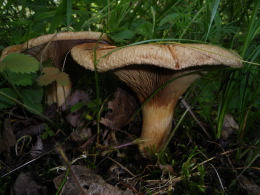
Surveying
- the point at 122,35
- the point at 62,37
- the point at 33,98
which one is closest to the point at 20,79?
the point at 33,98

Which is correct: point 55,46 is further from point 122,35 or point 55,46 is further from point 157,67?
point 157,67

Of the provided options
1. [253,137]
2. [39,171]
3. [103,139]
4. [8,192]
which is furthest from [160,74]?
[8,192]

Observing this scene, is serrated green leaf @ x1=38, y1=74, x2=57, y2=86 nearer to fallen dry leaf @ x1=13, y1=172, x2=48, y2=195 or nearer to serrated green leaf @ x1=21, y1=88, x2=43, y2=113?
serrated green leaf @ x1=21, y1=88, x2=43, y2=113

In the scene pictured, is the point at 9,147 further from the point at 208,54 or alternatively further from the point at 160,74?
the point at 208,54

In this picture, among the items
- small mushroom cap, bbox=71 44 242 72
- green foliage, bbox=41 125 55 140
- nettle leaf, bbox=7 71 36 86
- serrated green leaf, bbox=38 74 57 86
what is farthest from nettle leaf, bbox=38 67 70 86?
Answer: green foliage, bbox=41 125 55 140

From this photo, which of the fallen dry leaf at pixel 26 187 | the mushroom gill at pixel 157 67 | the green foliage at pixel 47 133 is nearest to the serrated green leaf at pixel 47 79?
the mushroom gill at pixel 157 67

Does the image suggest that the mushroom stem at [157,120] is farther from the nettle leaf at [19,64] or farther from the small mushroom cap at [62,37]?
the nettle leaf at [19,64]

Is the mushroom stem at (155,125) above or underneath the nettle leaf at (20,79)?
underneath
